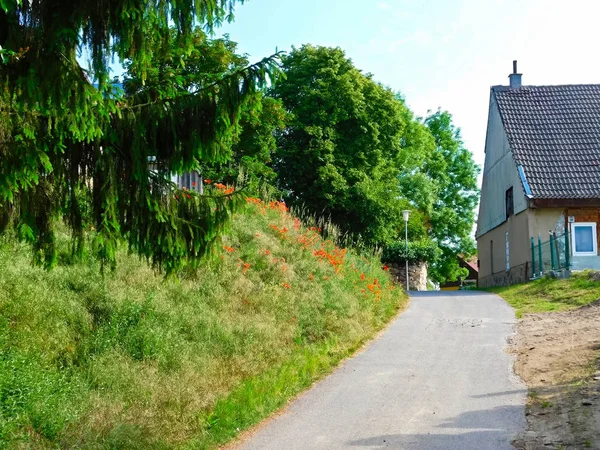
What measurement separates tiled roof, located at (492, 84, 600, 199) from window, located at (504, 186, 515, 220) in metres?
2.36

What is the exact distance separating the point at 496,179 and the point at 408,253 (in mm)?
6400

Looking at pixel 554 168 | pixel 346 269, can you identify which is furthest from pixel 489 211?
pixel 346 269

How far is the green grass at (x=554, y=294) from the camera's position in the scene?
1794 centimetres

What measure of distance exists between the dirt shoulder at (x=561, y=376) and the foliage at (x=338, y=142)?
43.1ft

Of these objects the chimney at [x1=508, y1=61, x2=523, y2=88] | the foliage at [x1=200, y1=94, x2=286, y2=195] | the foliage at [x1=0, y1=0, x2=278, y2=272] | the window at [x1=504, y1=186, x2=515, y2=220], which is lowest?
the foliage at [x1=0, y1=0, x2=278, y2=272]

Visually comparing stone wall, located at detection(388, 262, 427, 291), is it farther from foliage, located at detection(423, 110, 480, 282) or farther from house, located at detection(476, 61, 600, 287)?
foliage, located at detection(423, 110, 480, 282)

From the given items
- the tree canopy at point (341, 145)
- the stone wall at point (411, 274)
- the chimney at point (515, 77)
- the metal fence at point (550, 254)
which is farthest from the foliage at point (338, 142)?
the chimney at point (515, 77)

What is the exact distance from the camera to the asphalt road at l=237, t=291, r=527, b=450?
8.09 meters

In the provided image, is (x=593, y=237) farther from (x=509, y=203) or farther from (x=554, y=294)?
(x=554, y=294)

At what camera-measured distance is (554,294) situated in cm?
1972

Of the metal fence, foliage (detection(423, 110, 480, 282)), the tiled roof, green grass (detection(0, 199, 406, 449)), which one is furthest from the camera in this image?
foliage (detection(423, 110, 480, 282))

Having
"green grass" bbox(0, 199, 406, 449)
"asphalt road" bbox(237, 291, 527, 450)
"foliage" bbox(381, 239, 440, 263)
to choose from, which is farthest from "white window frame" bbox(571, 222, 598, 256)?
"green grass" bbox(0, 199, 406, 449)

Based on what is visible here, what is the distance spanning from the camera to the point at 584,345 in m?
12.3

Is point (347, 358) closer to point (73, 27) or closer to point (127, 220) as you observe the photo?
point (127, 220)
